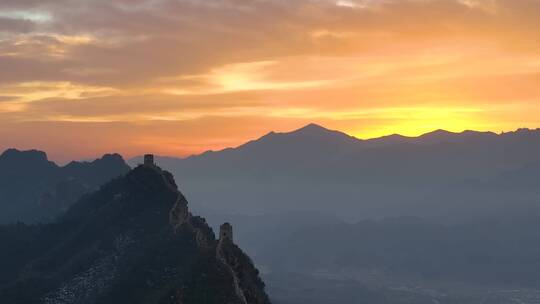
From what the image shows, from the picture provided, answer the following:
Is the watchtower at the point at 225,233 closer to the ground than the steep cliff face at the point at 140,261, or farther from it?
farther from it

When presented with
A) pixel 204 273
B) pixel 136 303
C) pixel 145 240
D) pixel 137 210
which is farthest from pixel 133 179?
pixel 204 273

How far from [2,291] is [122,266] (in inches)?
1251

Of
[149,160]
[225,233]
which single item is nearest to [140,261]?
[225,233]

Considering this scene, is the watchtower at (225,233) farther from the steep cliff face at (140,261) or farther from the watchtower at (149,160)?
the watchtower at (149,160)

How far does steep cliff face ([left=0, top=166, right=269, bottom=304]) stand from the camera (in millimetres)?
113125

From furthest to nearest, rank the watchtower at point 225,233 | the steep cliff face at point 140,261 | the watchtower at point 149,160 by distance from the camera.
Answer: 1. the watchtower at point 149,160
2. the watchtower at point 225,233
3. the steep cliff face at point 140,261

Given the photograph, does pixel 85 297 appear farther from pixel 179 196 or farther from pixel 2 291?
pixel 179 196

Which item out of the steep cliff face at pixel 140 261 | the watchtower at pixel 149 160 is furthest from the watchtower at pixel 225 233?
the watchtower at pixel 149 160

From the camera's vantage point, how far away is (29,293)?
16038 cm

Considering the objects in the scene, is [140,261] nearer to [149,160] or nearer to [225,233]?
[225,233]

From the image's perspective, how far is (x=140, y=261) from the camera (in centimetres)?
15362

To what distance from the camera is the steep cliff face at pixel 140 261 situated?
4454 inches

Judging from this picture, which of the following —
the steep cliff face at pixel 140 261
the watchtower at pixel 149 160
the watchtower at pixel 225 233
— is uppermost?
the watchtower at pixel 149 160

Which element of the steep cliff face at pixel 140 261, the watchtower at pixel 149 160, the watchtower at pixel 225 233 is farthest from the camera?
the watchtower at pixel 149 160
